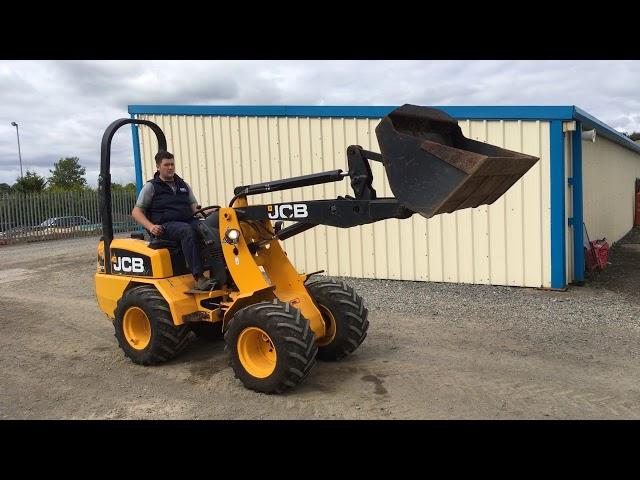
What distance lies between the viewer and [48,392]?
506cm

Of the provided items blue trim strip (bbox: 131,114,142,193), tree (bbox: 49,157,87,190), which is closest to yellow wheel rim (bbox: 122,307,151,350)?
blue trim strip (bbox: 131,114,142,193)

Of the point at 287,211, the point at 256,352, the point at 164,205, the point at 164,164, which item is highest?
the point at 164,164

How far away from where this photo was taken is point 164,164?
5.73 metres

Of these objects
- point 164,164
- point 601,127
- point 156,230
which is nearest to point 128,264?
point 156,230

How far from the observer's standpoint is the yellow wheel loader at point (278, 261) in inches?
164

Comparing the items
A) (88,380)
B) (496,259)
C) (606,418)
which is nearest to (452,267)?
(496,259)

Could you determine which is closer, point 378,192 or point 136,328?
point 136,328

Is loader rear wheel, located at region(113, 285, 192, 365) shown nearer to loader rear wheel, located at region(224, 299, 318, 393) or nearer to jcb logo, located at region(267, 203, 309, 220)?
loader rear wheel, located at region(224, 299, 318, 393)

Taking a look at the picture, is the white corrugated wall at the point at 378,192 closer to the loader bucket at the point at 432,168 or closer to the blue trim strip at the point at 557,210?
the blue trim strip at the point at 557,210

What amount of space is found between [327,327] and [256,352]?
0.87m

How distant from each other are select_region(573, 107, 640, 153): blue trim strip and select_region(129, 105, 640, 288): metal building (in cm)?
6

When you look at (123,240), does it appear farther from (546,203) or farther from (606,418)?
(546,203)

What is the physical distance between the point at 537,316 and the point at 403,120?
13.8 ft

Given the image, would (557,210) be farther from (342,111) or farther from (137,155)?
(137,155)
